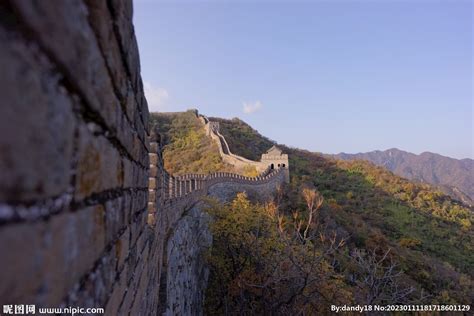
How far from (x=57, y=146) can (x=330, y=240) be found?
17086 mm

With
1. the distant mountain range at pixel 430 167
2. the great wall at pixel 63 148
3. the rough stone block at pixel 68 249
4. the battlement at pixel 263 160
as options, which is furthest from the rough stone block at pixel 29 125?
the distant mountain range at pixel 430 167

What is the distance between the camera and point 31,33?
0.67 m

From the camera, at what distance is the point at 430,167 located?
112312 millimetres

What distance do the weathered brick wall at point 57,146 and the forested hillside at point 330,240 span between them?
31.2ft

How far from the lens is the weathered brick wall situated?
624 millimetres

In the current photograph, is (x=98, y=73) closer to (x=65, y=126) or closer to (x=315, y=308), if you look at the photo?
(x=65, y=126)

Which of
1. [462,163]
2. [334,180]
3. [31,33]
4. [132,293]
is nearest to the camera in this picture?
[31,33]

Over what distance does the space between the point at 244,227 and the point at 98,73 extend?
1580 cm

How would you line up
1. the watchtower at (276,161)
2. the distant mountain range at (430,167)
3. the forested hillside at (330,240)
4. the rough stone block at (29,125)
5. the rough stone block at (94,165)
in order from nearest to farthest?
the rough stone block at (29,125) → the rough stone block at (94,165) → the forested hillside at (330,240) → the watchtower at (276,161) → the distant mountain range at (430,167)

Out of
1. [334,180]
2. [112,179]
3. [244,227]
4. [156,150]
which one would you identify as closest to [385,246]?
[244,227]

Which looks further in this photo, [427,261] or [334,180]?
[334,180]

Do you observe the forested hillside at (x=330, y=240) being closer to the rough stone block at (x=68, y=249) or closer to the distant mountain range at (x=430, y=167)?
the rough stone block at (x=68, y=249)

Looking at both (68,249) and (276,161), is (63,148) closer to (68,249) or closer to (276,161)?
(68,249)

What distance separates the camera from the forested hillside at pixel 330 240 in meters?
12.7
